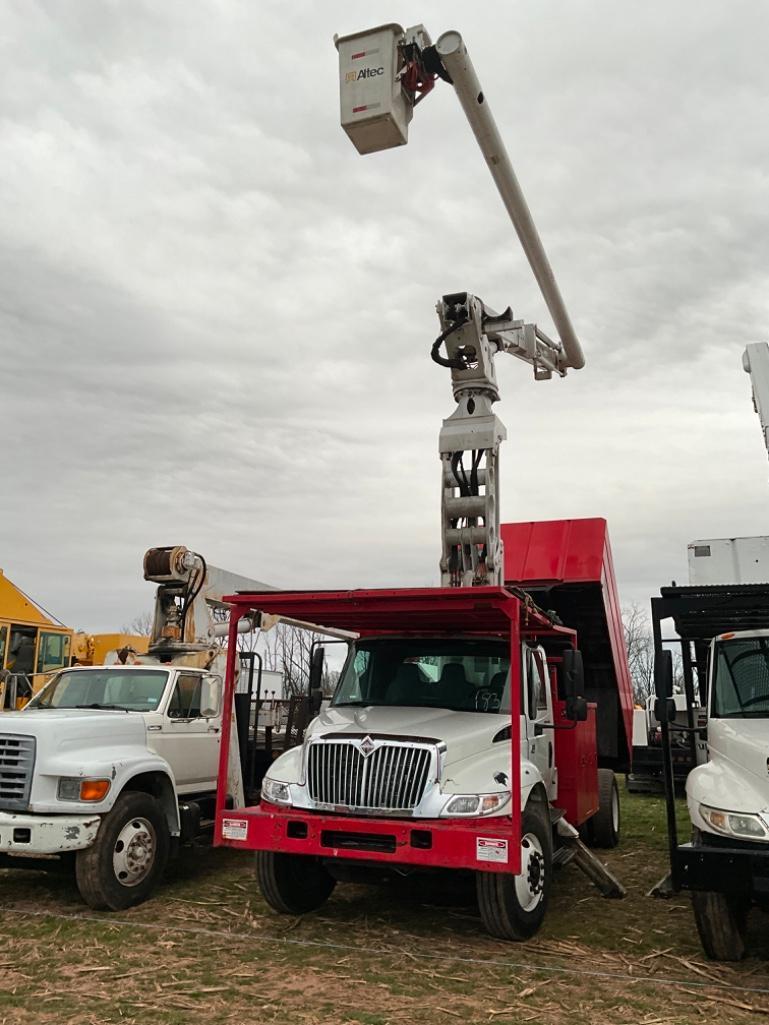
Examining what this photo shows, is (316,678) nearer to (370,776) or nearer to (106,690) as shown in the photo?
(370,776)

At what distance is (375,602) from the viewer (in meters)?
6.65

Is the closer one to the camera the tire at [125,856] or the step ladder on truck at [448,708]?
the step ladder on truck at [448,708]

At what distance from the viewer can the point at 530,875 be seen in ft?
20.9

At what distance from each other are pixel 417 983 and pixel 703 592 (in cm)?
387

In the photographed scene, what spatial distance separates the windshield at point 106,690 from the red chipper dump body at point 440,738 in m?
1.46

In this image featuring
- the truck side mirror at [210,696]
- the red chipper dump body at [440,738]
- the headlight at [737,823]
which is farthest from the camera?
the truck side mirror at [210,696]

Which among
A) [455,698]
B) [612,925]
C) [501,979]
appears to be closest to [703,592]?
[455,698]

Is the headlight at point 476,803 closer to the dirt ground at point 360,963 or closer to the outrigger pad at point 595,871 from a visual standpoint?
Result: the dirt ground at point 360,963

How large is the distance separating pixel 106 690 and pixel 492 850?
185 inches

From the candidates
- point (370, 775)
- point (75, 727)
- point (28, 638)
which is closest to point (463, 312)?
point (370, 775)

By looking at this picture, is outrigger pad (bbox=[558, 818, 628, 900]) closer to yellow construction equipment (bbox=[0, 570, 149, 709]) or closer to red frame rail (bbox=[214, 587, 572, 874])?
red frame rail (bbox=[214, 587, 572, 874])

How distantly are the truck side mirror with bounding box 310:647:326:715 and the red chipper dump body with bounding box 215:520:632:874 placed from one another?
1.03 ft

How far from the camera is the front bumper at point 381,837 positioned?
574 cm

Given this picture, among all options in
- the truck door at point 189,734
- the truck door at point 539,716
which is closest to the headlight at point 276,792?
the truck door at point 189,734
